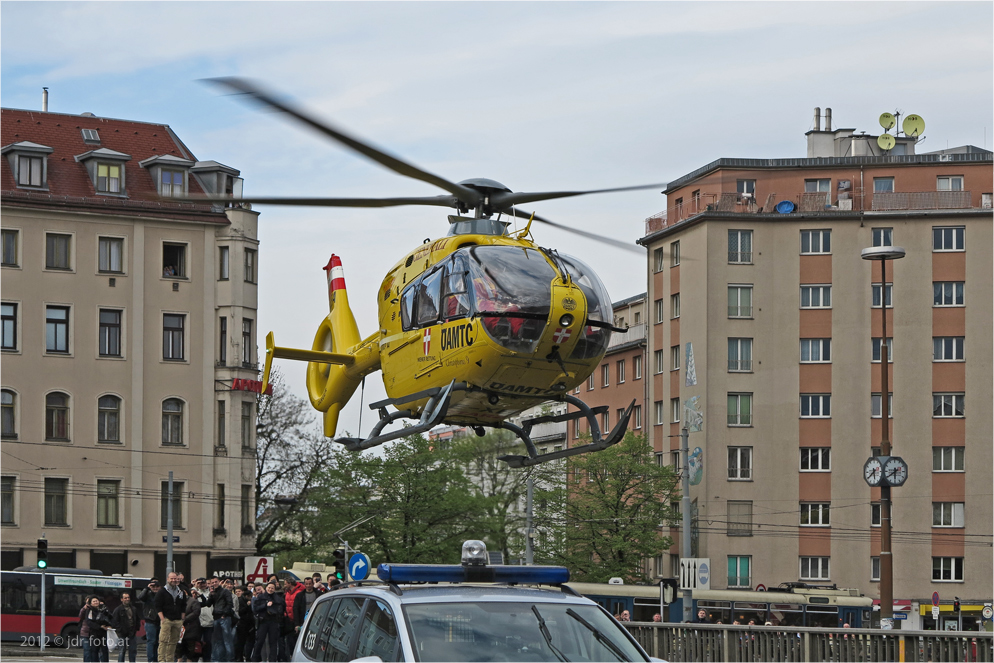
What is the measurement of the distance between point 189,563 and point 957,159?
4443 cm

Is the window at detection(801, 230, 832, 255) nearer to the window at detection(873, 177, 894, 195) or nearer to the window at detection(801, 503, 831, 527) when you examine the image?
the window at detection(873, 177, 894, 195)

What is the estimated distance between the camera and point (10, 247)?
56.2 m

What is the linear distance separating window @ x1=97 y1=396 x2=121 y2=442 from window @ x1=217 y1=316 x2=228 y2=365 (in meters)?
4.60

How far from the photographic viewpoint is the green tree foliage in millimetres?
66125

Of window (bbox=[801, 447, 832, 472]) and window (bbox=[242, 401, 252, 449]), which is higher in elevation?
window (bbox=[242, 401, 252, 449])

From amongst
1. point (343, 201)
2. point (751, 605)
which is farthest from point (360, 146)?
point (751, 605)

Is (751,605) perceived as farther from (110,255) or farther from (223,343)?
(110,255)

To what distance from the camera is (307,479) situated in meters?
68.9

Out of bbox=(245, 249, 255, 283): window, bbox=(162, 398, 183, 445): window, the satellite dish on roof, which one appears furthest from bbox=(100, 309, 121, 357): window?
the satellite dish on roof

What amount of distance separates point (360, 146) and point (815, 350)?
188ft

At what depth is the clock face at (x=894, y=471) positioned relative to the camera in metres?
38.4

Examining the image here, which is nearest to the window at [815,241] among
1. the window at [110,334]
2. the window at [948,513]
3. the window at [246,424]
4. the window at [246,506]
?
the window at [948,513]

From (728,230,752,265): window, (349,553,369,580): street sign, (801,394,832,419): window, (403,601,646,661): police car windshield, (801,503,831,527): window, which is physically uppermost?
(728,230,752,265): window

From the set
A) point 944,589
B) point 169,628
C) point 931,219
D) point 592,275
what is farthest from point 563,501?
point 592,275
